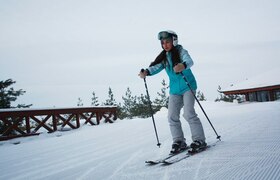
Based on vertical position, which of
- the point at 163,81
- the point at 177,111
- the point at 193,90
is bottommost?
the point at 177,111

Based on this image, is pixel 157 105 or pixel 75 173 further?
pixel 157 105

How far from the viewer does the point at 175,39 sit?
3469 millimetres

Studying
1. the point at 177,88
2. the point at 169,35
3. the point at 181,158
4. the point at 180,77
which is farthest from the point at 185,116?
the point at 169,35

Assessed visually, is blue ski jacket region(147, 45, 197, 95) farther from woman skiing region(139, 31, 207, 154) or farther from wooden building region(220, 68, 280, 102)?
wooden building region(220, 68, 280, 102)

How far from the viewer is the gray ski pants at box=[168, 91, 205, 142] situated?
3.19 m

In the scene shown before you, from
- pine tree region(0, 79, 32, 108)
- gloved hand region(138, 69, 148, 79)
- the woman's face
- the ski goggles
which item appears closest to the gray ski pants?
gloved hand region(138, 69, 148, 79)

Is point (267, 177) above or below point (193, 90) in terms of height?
below

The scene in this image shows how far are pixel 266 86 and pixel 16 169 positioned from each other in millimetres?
25002

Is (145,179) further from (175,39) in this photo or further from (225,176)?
(175,39)

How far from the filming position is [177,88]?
343 centimetres

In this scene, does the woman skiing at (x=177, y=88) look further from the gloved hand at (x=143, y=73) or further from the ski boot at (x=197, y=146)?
the ski boot at (x=197, y=146)

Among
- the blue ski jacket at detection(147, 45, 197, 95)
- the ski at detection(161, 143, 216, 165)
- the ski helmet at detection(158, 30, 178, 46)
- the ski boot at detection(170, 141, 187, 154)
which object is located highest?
the ski helmet at detection(158, 30, 178, 46)

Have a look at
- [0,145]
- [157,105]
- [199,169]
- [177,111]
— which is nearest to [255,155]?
[199,169]

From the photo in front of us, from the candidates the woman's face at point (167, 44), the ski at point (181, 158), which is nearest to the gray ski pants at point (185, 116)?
the ski at point (181, 158)
